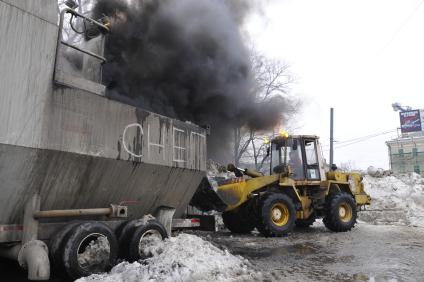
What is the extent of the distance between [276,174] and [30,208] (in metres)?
7.04

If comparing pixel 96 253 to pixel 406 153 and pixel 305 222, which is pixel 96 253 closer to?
pixel 305 222

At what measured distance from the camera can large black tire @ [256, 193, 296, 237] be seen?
926cm

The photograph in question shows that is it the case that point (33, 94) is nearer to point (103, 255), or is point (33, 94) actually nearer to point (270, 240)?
point (103, 255)

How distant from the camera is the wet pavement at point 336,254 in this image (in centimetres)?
562

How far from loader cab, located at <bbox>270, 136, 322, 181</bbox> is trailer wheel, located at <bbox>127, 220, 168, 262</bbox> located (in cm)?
548

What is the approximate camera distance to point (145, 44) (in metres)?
7.32

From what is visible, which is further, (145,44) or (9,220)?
(145,44)

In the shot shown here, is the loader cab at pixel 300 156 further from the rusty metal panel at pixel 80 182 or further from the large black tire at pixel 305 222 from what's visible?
the rusty metal panel at pixel 80 182

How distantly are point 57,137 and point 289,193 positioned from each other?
729 cm

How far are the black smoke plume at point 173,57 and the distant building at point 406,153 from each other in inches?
1963

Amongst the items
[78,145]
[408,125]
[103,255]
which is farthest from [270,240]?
[408,125]

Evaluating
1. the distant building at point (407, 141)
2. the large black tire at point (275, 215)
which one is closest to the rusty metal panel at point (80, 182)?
the large black tire at point (275, 215)

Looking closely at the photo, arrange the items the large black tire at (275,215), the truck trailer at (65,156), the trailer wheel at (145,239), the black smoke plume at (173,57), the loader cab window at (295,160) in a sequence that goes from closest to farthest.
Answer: the truck trailer at (65,156) < the trailer wheel at (145,239) < the black smoke plume at (173,57) < the large black tire at (275,215) < the loader cab window at (295,160)

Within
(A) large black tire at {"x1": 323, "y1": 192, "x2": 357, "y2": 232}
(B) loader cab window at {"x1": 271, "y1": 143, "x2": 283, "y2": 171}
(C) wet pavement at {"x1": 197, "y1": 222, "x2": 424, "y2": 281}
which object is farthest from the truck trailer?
(A) large black tire at {"x1": 323, "y1": 192, "x2": 357, "y2": 232}
